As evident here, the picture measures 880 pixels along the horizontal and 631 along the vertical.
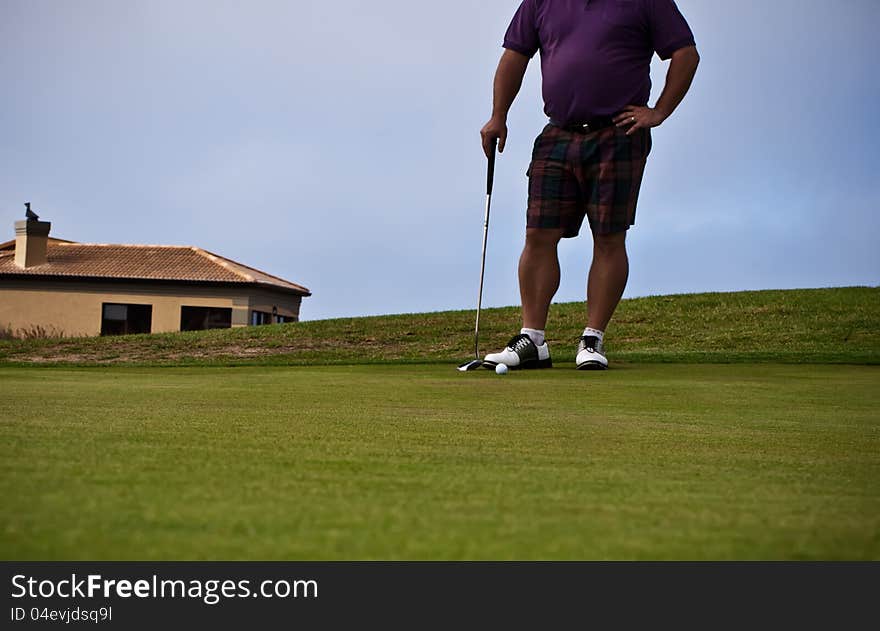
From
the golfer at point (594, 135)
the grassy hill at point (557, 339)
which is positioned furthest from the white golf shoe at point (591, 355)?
the grassy hill at point (557, 339)

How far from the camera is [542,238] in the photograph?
6.25 meters

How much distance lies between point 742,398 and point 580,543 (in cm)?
310

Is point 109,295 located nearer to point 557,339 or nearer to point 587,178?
point 557,339

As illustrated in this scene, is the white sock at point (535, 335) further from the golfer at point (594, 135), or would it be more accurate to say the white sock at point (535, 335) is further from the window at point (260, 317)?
the window at point (260, 317)

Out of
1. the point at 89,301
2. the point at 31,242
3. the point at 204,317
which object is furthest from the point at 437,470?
the point at 31,242

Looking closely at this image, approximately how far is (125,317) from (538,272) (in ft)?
88.2

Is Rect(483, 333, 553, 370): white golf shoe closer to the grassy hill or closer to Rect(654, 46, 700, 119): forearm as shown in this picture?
the grassy hill

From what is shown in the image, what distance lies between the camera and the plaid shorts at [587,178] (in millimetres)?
6023

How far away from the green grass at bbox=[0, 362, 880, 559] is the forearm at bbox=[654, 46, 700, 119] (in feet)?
10.5

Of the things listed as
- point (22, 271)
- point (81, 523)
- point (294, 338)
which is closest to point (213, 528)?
point (81, 523)

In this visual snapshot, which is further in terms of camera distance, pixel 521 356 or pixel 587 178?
pixel 521 356

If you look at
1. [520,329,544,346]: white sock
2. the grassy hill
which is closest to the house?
the grassy hill

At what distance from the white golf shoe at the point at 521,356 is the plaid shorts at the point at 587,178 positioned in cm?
77
